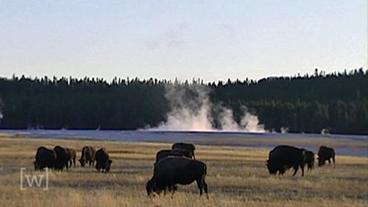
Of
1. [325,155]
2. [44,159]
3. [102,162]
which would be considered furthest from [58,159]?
[325,155]

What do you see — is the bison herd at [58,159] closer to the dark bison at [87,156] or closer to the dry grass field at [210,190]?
the dry grass field at [210,190]

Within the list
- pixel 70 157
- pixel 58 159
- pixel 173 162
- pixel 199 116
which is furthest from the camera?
pixel 199 116

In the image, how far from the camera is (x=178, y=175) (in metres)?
23.7

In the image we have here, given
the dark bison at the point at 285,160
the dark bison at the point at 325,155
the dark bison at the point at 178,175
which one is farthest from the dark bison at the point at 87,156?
the dark bison at the point at 178,175

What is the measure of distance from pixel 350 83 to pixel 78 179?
16549 centimetres

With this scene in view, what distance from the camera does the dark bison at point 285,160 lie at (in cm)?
3612

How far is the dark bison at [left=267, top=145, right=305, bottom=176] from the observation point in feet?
119

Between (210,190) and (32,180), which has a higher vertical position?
(32,180)

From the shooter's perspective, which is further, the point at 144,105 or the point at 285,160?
the point at 144,105

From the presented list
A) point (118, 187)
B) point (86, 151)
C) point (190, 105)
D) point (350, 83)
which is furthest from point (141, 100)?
point (118, 187)

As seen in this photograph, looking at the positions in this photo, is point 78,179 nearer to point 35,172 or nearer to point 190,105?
point 35,172

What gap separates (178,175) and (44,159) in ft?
47.5

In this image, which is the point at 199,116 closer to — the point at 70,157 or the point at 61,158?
the point at 70,157

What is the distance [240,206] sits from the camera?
19797 millimetres
